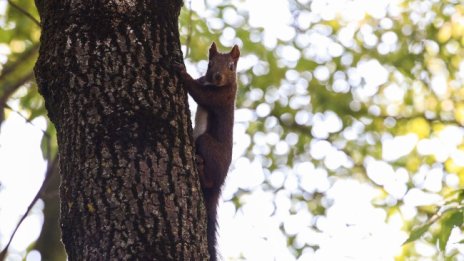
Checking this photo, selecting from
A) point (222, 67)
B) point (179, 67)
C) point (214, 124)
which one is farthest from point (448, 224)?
point (222, 67)

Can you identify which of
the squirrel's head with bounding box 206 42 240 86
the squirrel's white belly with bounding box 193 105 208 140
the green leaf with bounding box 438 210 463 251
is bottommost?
the green leaf with bounding box 438 210 463 251

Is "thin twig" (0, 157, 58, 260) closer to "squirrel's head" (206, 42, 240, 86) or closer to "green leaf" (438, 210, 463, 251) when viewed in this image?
"squirrel's head" (206, 42, 240, 86)

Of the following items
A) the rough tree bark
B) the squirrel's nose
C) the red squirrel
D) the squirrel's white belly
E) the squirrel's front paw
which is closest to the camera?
the rough tree bark

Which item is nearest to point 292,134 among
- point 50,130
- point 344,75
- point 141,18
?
point 344,75

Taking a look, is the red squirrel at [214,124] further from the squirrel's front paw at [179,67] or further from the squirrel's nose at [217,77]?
the squirrel's front paw at [179,67]

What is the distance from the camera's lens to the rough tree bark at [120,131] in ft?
7.29

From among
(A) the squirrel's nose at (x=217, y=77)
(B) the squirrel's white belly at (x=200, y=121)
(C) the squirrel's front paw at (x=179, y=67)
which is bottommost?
(C) the squirrel's front paw at (x=179, y=67)

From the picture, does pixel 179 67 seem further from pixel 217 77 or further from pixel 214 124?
pixel 217 77

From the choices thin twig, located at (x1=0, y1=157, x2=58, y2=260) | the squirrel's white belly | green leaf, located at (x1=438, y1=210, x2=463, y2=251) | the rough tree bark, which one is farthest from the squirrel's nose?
green leaf, located at (x1=438, y1=210, x2=463, y2=251)

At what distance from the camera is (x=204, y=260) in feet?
7.47

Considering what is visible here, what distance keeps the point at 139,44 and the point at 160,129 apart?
1.08 ft

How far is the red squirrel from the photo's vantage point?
11.4 feet


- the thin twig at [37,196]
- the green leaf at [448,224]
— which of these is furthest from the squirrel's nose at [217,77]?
the green leaf at [448,224]

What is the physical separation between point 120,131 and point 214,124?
154 centimetres
